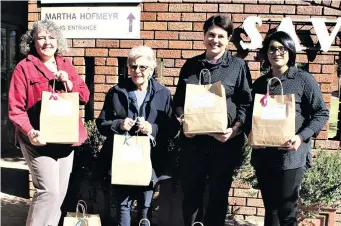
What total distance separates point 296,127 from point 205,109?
630 millimetres

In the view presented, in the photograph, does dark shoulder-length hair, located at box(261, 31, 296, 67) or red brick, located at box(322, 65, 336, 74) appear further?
red brick, located at box(322, 65, 336, 74)

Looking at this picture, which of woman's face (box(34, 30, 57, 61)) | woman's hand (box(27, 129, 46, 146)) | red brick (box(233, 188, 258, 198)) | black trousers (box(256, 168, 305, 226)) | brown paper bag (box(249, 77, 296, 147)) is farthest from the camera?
red brick (box(233, 188, 258, 198))

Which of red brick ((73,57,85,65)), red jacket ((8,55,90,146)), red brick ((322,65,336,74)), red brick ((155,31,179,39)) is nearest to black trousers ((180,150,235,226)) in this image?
red jacket ((8,55,90,146))

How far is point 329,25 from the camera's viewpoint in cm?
388

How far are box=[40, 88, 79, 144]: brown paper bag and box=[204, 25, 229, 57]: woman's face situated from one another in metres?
1.02

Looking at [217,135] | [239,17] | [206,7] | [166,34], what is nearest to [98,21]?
[166,34]

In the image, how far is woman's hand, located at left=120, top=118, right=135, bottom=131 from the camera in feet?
8.94

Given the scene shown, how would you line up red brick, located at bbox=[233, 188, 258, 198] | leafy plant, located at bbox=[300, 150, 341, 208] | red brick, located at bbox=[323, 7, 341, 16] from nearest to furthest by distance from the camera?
leafy plant, located at bbox=[300, 150, 341, 208], red brick, located at bbox=[323, 7, 341, 16], red brick, located at bbox=[233, 188, 258, 198]

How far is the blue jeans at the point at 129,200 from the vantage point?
9.55ft

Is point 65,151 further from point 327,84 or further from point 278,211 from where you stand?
point 327,84

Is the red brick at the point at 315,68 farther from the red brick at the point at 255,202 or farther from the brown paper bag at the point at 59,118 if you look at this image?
the brown paper bag at the point at 59,118

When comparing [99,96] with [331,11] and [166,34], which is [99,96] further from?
[331,11]

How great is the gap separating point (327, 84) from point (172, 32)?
1.66 m

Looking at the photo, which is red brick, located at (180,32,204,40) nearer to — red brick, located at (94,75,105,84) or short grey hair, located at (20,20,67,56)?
red brick, located at (94,75,105,84)
